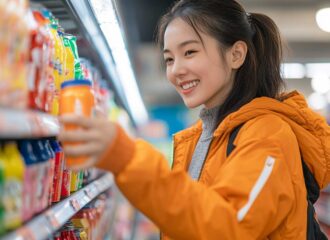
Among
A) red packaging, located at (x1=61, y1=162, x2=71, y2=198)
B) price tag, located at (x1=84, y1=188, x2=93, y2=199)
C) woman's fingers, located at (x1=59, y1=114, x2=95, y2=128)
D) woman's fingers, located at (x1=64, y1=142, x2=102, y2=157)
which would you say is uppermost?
woman's fingers, located at (x1=59, y1=114, x2=95, y2=128)

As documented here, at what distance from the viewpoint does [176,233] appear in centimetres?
145

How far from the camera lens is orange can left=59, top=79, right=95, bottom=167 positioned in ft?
4.17

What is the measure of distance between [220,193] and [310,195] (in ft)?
1.76

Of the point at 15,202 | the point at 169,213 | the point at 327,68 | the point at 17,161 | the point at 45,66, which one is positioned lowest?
the point at 327,68

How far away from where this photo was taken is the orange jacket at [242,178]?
1.38m

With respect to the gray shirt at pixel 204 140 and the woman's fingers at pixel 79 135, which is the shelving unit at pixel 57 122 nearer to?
the woman's fingers at pixel 79 135

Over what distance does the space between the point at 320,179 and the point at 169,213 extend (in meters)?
0.76

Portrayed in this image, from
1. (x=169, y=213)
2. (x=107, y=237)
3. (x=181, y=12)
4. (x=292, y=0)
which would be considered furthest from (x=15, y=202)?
(x=292, y=0)

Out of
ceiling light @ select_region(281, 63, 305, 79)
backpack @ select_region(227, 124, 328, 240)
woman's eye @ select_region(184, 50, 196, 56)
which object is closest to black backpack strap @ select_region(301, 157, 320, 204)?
backpack @ select_region(227, 124, 328, 240)

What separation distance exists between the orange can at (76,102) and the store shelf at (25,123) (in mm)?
108

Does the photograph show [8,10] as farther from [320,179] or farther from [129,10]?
[129,10]

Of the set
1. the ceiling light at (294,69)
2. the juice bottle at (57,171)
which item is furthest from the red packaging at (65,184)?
the ceiling light at (294,69)

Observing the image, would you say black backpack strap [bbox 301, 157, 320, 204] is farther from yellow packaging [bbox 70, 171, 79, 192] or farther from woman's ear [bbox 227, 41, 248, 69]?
yellow packaging [bbox 70, 171, 79, 192]

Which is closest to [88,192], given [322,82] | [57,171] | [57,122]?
[57,171]
